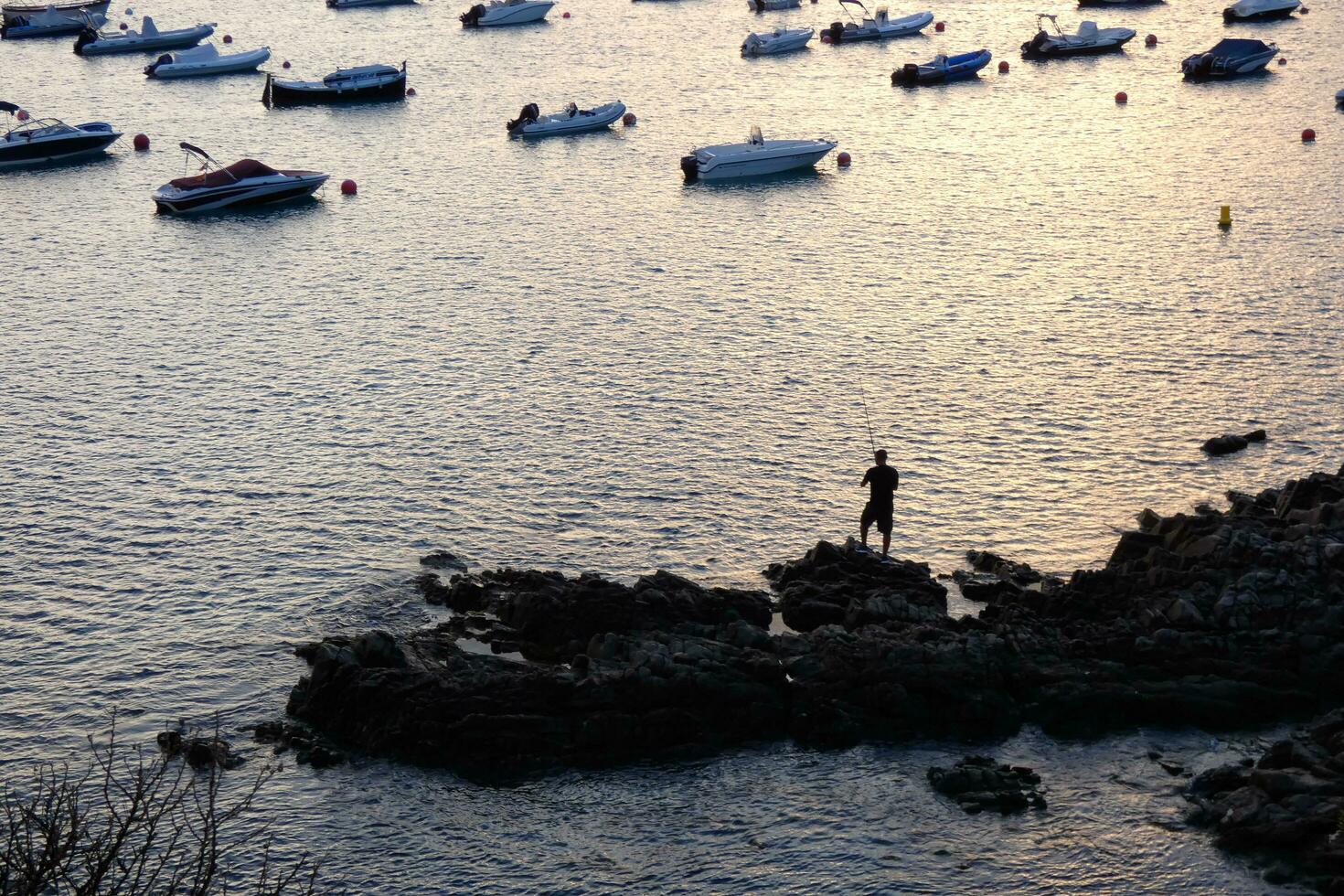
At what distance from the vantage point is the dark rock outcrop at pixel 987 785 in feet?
73.8

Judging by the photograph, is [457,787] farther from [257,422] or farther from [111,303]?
[111,303]

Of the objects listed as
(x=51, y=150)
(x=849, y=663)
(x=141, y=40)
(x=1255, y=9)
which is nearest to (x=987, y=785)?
(x=849, y=663)

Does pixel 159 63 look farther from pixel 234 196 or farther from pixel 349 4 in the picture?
pixel 234 196

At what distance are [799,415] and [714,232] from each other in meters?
20.4

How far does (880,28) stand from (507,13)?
2807 centimetres

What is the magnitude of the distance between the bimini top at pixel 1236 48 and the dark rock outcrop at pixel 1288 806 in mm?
66432

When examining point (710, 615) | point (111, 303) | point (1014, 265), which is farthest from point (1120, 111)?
point (710, 615)

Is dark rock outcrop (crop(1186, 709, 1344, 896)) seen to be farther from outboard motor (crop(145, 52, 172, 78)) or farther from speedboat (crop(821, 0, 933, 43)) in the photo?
outboard motor (crop(145, 52, 172, 78))

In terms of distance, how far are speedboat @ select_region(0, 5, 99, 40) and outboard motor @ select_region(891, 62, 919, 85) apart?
210 feet

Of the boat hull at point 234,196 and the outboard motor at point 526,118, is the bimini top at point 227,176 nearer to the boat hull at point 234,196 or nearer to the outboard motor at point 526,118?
the boat hull at point 234,196

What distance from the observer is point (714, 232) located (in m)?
57.9

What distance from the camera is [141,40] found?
104 meters

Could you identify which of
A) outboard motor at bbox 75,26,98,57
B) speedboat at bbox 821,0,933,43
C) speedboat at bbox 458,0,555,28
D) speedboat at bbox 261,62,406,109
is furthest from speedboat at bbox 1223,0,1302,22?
outboard motor at bbox 75,26,98,57

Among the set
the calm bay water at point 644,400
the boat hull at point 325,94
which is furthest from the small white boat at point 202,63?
the calm bay water at point 644,400
